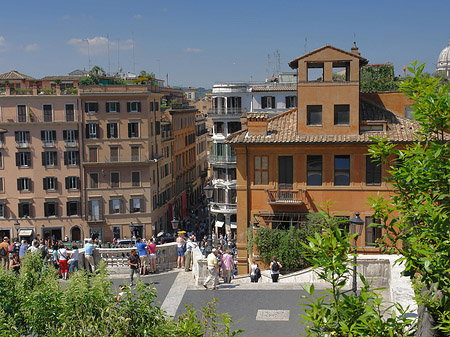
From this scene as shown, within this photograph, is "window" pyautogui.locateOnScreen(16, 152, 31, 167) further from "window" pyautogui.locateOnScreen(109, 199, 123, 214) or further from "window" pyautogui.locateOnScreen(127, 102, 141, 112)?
"window" pyautogui.locateOnScreen(127, 102, 141, 112)

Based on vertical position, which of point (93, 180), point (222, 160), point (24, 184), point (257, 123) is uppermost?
point (257, 123)

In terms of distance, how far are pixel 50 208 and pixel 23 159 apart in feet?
18.2

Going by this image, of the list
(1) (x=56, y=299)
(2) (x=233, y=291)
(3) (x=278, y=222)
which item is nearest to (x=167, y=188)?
(3) (x=278, y=222)

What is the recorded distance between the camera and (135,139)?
59781 mm

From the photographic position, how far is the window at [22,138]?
191 feet

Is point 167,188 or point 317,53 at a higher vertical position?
point 317,53

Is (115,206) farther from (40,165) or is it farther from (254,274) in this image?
(254,274)

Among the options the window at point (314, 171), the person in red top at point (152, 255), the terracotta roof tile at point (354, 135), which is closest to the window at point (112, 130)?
the terracotta roof tile at point (354, 135)

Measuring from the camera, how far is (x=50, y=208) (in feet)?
193

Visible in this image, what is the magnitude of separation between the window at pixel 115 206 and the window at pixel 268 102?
1793cm

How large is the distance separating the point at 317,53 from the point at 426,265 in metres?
19.9

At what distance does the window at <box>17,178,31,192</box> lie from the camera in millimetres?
58344

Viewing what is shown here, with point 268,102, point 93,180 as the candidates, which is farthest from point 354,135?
point 93,180

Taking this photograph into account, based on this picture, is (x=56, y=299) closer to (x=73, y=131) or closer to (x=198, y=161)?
(x=73, y=131)
